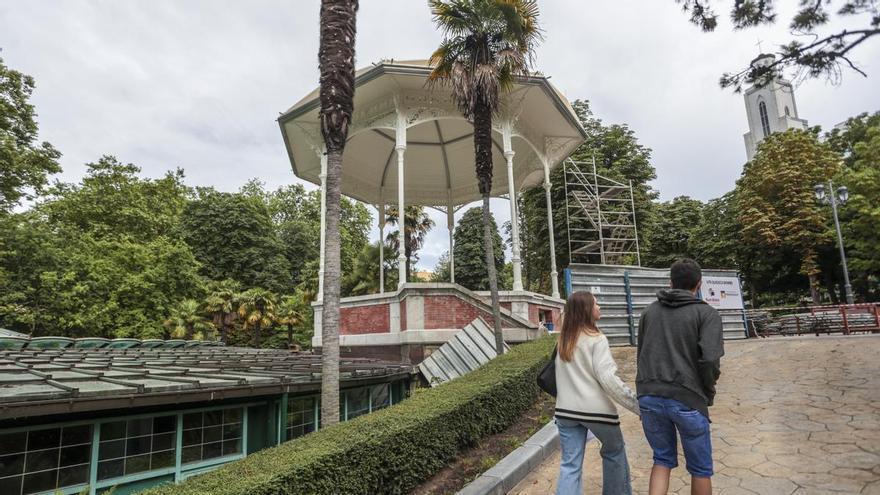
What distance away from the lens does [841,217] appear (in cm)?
2592

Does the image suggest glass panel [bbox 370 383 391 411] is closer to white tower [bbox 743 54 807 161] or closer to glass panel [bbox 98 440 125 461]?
glass panel [bbox 98 440 125 461]

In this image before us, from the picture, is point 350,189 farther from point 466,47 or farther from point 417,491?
point 417,491

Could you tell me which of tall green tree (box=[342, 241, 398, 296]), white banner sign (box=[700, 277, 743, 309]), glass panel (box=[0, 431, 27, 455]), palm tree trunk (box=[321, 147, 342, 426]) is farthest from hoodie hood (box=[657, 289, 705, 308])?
tall green tree (box=[342, 241, 398, 296])

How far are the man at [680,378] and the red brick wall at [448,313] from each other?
8.50 metres

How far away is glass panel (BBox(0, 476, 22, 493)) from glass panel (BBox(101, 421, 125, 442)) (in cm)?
68

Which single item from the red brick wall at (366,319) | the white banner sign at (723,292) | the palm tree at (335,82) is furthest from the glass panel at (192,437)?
the white banner sign at (723,292)

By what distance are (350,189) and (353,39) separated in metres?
13.9

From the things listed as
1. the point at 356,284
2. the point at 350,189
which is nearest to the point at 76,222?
the point at 356,284

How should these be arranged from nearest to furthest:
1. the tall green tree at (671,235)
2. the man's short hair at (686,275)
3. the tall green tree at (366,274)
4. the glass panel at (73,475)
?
the man's short hair at (686,275), the glass panel at (73,475), the tall green tree at (366,274), the tall green tree at (671,235)

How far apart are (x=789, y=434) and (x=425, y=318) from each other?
25.6 ft

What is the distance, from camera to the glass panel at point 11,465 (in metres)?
4.20

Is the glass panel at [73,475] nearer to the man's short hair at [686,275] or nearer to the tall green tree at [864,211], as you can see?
the man's short hair at [686,275]

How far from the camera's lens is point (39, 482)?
14.3ft

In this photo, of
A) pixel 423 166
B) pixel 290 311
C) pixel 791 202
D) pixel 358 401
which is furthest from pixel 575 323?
pixel 791 202
